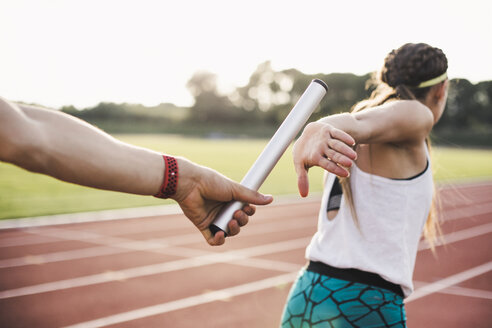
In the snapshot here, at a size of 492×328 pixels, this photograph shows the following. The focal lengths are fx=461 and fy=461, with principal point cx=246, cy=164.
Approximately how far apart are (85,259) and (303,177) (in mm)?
5762

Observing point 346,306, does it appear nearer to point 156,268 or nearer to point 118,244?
point 156,268

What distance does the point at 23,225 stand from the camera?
8445 mm

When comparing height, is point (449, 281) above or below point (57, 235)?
above

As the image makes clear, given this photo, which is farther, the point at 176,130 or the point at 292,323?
the point at 176,130

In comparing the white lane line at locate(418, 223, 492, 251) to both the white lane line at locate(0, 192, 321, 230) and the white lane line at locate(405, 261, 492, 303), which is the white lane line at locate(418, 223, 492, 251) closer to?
the white lane line at locate(405, 261, 492, 303)

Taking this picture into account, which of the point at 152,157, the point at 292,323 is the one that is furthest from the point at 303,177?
the point at 292,323

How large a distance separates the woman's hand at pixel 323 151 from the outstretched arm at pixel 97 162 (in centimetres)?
17

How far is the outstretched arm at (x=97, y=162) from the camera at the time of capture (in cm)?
120

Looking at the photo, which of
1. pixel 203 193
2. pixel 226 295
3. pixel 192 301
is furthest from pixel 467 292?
pixel 203 193

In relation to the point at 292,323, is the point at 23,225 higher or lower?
lower

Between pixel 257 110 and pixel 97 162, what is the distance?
79078 millimetres

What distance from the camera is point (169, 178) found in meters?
1.57

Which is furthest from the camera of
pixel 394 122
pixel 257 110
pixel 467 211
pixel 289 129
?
pixel 257 110

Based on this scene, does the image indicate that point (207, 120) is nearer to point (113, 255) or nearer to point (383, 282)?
point (113, 255)
